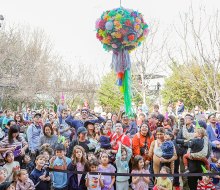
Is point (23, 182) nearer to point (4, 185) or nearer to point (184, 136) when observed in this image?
point (4, 185)

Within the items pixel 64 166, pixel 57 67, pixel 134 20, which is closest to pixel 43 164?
pixel 64 166

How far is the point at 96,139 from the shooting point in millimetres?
5691

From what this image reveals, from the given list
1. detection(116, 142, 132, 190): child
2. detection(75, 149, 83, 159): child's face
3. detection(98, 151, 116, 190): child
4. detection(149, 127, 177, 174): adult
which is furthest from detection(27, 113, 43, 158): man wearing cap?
detection(149, 127, 177, 174): adult

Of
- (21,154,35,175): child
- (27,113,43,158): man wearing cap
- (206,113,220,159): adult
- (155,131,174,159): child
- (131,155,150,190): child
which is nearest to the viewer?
(131,155,150,190): child

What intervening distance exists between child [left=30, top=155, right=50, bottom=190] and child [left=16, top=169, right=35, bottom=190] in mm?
153

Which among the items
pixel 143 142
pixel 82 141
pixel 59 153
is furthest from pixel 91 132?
pixel 59 153

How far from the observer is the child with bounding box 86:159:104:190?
4.55 metres

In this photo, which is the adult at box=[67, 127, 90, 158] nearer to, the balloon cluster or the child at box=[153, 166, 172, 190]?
the child at box=[153, 166, 172, 190]

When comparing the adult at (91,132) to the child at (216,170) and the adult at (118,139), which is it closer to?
the adult at (118,139)

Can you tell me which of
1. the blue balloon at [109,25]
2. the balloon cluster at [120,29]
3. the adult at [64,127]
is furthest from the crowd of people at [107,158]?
the blue balloon at [109,25]

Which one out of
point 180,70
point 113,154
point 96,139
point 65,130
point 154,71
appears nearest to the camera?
point 113,154

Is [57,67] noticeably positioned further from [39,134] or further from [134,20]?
[134,20]

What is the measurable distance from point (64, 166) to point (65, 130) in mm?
2365

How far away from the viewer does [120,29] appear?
15.2 feet
